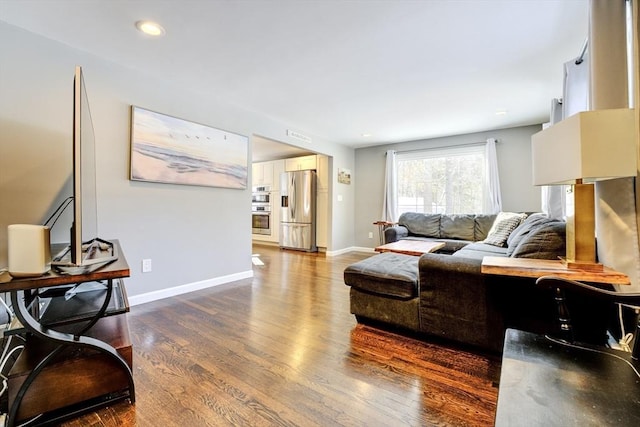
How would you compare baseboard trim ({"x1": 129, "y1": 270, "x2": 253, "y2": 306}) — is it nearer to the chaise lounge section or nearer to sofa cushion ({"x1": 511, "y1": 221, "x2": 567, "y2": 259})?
the chaise lounge section

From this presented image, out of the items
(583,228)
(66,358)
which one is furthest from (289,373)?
(583,228)

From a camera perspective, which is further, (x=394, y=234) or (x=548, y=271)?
(x=394, y=234)

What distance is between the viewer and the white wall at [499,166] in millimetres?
4535

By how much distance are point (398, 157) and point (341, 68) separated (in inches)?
134

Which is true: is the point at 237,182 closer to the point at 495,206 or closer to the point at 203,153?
the point at 203,153

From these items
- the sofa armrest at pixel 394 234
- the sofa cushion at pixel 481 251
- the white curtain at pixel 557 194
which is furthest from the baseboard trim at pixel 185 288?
the white curtain at pixel 557 194

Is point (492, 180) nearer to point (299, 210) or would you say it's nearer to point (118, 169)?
point (299, 210)

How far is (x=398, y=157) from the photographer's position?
5.79 m

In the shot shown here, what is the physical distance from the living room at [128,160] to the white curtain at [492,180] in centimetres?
22

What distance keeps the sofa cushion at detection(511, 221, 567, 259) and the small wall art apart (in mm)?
4253

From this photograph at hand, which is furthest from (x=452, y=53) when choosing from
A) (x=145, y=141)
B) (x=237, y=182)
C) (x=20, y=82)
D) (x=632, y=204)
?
(x=20, y=82)

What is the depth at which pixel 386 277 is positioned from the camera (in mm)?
2115

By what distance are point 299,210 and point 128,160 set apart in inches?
147

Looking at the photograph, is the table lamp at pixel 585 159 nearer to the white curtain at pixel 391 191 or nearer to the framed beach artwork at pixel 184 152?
the framed beach artwork at pixel 184 152
